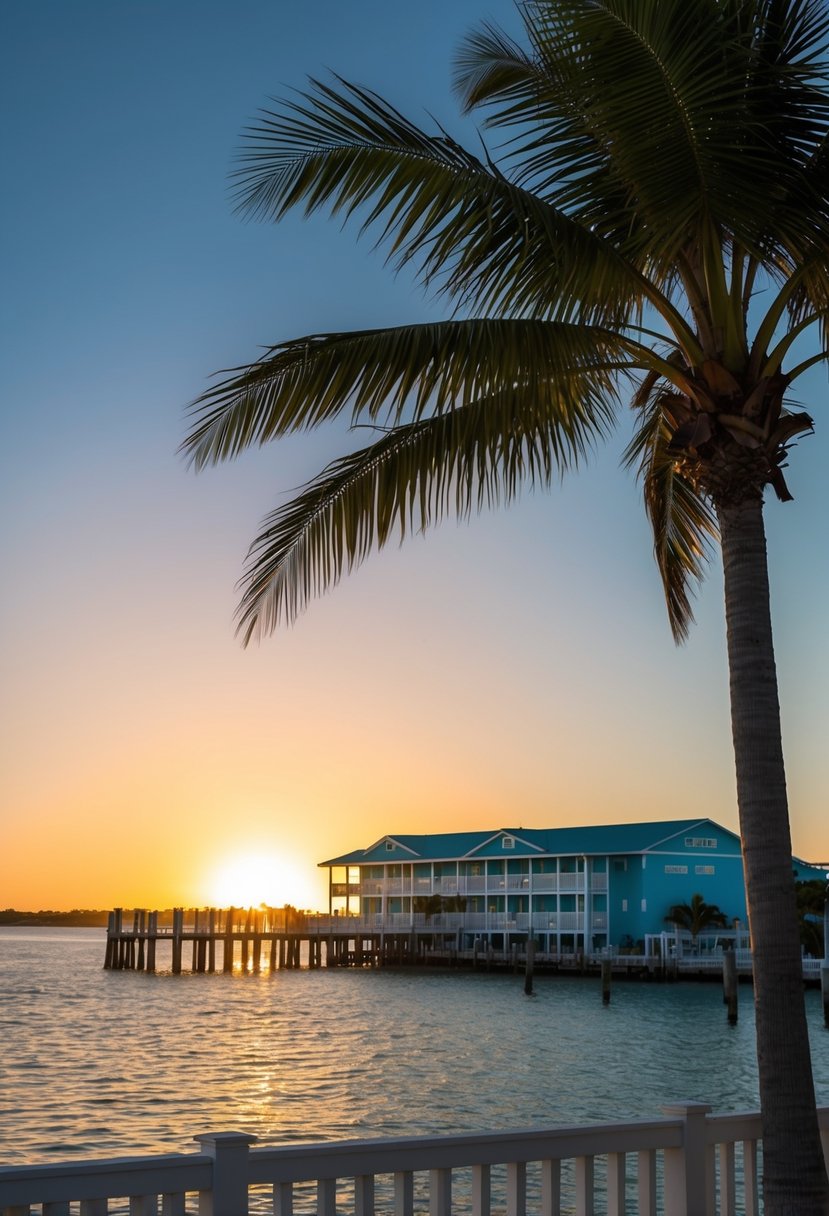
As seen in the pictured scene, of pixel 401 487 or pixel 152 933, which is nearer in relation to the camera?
pixel 401 487

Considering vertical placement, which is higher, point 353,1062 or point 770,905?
point 770,905

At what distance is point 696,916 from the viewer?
66062 millimetres

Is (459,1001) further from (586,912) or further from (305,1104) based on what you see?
(305,1104)

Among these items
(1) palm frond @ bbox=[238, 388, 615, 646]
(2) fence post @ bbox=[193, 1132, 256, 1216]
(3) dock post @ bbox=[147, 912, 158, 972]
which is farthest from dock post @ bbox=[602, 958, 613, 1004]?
(2) fence post @ bbox=[193, 1132, 256, 1216]

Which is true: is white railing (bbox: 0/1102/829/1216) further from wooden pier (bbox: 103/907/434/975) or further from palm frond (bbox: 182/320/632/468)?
wooden pier (bbox: 103/907/434/975)

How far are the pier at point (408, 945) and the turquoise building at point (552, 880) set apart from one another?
1.35 feet

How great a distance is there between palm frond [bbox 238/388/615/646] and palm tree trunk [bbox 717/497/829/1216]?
1.77 m

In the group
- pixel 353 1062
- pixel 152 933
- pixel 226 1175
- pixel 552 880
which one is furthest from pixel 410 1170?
pixel 152 933

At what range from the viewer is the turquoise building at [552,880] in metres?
67.3

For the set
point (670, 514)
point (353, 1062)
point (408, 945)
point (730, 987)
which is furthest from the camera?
point (408, 945)

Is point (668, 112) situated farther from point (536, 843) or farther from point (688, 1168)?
point (536, 843)

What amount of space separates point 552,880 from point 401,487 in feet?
212

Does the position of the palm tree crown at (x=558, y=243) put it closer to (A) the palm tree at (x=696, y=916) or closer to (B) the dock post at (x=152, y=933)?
(A) the palm tree at (x=696, y=916)

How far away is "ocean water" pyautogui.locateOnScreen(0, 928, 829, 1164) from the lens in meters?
26.3
